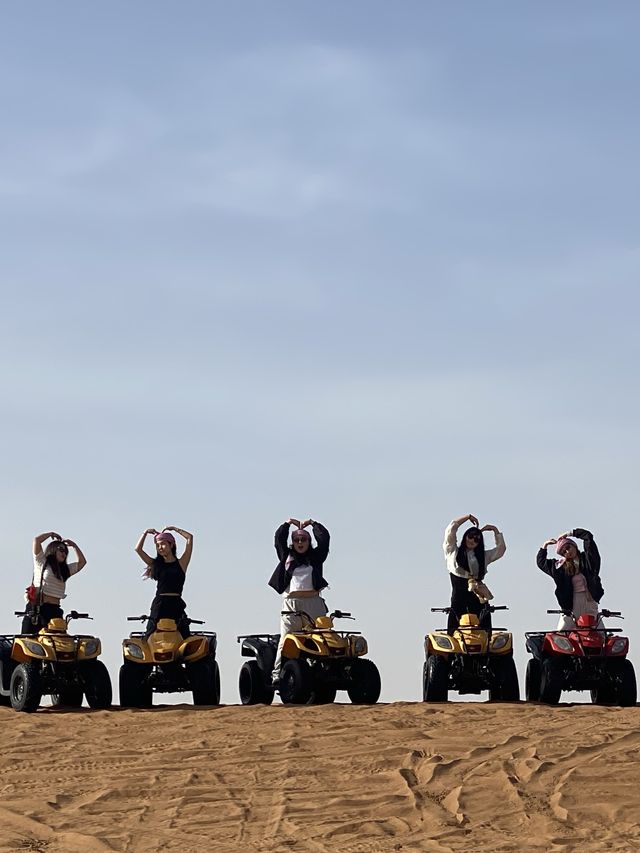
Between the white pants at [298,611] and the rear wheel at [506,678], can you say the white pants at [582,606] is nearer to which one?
the rear wheel at [506,678]

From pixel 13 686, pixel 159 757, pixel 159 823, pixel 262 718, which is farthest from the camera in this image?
pixel 13 686

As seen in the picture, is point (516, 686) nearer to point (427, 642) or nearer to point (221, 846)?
point (427, 642)

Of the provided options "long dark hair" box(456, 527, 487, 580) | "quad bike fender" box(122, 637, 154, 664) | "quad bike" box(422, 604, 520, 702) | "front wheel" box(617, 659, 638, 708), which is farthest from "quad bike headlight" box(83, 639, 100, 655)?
"front wheel" box(617, 659, 638, 708)

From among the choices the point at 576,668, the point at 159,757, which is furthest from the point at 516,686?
the point at 159,757

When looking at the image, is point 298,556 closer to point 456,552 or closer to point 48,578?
point 456,552

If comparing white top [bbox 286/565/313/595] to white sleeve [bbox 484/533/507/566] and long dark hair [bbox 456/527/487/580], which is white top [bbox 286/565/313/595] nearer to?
long dark hair [bbox 456/527/487/580]

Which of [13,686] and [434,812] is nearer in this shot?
[434,812]

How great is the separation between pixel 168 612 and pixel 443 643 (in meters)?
3.50

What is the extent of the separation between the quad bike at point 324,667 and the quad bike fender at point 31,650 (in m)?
2.83

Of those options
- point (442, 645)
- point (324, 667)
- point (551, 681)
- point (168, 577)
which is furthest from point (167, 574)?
point (551, 681)

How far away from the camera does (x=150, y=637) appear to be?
18.3 metres

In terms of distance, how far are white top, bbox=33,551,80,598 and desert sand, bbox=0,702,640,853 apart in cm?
236

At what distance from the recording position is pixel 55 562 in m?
19.0

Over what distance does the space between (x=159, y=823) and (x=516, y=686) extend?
25.6 ft
